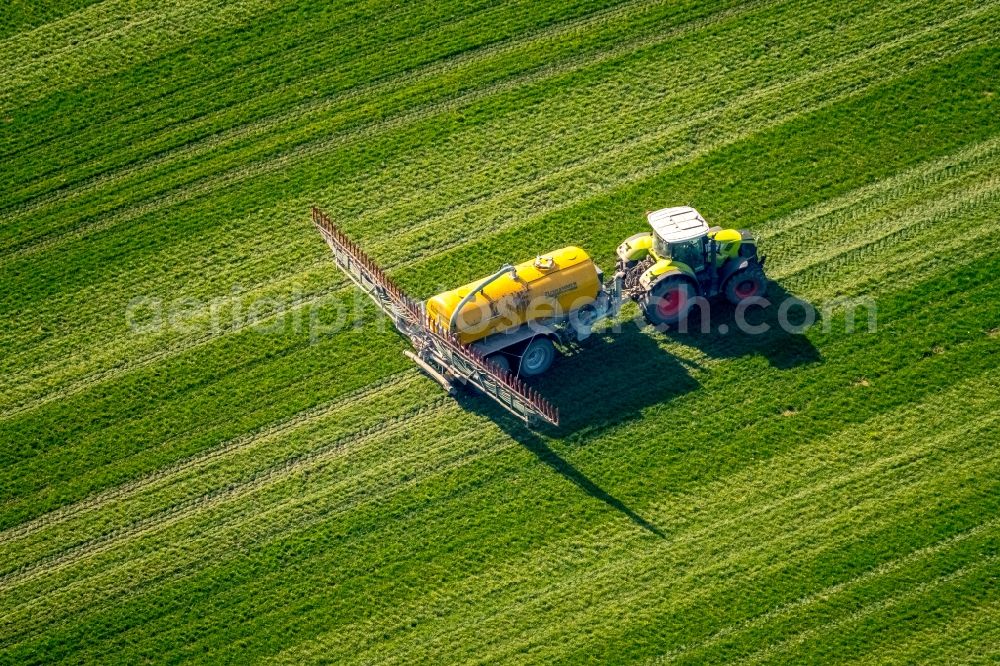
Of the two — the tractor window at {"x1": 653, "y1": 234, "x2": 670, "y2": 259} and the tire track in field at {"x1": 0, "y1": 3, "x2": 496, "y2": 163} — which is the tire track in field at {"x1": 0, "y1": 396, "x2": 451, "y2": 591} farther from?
the tire track in field at {"x1": 0, "y1": 3, "x2": 496, "y2": 163}

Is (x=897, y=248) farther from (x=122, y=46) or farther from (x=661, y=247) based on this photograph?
(x=122, y=46)

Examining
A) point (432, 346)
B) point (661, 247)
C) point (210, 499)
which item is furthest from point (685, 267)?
point (210, 499)

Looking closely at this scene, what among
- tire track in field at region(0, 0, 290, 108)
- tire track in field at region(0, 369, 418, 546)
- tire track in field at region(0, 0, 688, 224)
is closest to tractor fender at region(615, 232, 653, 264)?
tire track in field at region(0, 369, 418, 546)

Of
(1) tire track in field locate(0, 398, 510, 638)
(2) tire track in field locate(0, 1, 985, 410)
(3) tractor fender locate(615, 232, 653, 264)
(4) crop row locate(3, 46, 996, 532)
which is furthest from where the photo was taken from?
(2) tire track in field locate(0, 1, 985, 410)

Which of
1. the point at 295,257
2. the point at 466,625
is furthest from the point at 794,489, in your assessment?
the point at 295,257

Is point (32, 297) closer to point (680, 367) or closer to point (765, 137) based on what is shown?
point (680, 367)

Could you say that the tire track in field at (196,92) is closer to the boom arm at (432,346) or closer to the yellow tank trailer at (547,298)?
the boom arm at (432,346)
